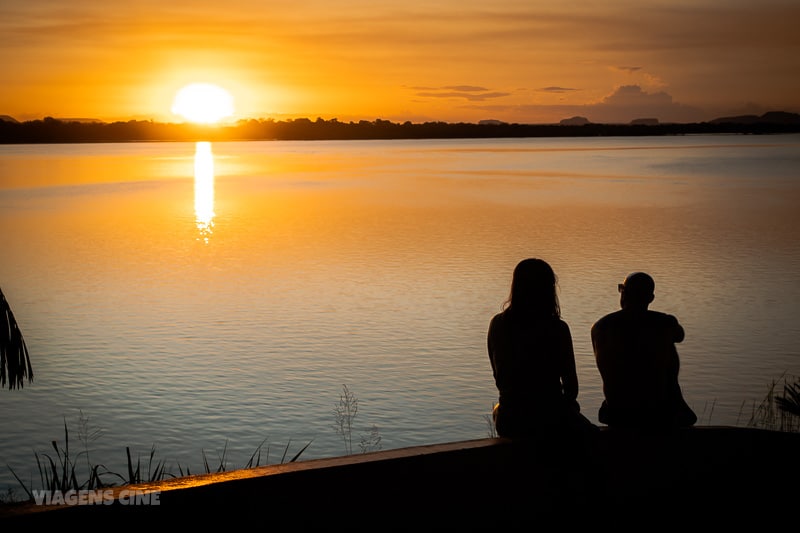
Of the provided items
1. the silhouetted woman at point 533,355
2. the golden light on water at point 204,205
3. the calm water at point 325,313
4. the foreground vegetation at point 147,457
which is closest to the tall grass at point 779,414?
the calm water at point 325,313

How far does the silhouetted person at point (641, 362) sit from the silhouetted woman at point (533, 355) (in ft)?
1.54

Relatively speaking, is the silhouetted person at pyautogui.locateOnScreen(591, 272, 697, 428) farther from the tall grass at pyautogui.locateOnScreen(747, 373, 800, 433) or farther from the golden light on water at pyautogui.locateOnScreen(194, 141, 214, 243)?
the golden light on water at pyautogui.locateOnScreen(194, 141, 214, 243)

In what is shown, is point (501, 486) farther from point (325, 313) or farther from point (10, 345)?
point (325, 313)

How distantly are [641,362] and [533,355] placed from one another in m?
0.75

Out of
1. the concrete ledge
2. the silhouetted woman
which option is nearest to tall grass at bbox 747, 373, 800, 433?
the concrete ledge

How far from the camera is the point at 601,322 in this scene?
5.37 m

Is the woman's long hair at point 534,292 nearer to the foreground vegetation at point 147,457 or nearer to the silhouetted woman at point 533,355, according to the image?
the silhouetted woman at point 533,355

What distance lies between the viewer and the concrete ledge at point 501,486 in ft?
13.3

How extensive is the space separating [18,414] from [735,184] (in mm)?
52972

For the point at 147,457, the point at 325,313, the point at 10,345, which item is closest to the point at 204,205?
the point at 325,313

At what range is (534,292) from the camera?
4.89 metres

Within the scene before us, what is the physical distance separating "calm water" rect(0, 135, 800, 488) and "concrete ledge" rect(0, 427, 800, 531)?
5291 mm

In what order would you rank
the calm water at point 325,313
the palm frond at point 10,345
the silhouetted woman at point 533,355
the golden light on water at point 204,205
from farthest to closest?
1. the golden light on water at point 204,205
2. the calm water at point 325,313
3. the palm frond at point 10,345
4. the silhouetted woman at point 533,355

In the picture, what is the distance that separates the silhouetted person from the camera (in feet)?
17.3
